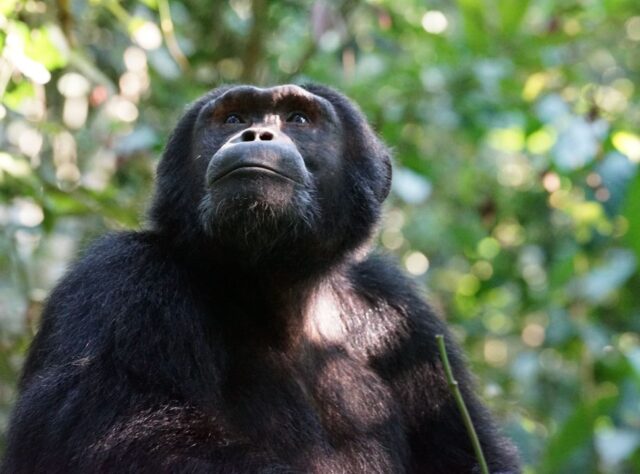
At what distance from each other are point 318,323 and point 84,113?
316cm

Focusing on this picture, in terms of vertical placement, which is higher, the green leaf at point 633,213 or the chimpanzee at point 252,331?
the green leaf at point 633,213

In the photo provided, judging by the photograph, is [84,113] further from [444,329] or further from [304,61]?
[444,329]

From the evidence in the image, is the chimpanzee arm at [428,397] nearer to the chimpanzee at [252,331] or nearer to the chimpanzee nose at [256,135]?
the chimpanzee at [252,331]

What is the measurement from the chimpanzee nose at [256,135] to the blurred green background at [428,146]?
1.13m

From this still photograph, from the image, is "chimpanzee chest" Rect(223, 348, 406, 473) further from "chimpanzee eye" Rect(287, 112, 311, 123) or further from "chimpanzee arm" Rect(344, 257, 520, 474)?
"chimpanzee eye" Rect(287, 112, 311, 123)

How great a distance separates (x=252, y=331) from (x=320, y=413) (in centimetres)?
51

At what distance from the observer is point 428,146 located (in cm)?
1018

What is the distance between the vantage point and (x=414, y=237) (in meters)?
9.62

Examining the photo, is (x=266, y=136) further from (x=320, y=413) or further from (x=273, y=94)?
(x=320, y=413)

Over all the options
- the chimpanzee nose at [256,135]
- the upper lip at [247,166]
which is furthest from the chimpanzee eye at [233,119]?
the upper lip at [247,166]

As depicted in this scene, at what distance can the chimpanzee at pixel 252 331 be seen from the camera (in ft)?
13.2

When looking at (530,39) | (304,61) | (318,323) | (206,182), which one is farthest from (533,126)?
(206,182)

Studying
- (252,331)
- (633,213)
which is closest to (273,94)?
(252,331)

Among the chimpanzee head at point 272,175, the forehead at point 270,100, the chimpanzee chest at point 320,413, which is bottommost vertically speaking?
the chimpanzee chest at point 320,413
